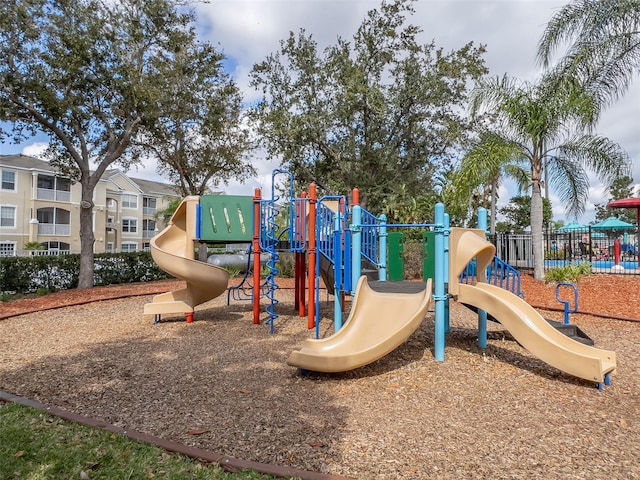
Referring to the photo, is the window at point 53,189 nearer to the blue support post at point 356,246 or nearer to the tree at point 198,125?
the tree at point 198,125

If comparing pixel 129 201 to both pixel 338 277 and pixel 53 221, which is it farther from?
pixel 338 277

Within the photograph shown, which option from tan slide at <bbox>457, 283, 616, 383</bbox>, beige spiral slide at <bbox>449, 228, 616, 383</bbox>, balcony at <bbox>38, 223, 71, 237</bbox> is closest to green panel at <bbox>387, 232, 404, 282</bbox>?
beige spiral slide at <bbox>449, 228, 616, 383</bbox>

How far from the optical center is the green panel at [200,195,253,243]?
334 inches

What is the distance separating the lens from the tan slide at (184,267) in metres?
8.01

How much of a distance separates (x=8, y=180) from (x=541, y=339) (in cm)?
3557

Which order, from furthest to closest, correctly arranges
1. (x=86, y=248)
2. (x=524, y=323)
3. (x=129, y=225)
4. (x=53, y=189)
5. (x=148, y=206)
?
(x=148, y=206) → (x=129, y=225) → (x=53, y=189) → (x=86, y=248) → (x=524, y=323)

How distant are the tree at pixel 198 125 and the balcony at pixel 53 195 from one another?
56.7 feet

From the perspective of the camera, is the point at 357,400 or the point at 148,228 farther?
the point at 148,228

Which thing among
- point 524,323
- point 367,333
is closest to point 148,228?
point 367,333

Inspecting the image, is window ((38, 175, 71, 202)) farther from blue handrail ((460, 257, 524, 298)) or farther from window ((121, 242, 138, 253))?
blue handrail ((460, 257, 524, 298))

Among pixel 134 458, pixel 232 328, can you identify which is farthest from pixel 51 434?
pixel 232 328

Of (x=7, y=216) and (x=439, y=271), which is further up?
(x=7, y=216)

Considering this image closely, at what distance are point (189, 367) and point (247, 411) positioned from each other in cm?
180

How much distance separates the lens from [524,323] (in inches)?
199
